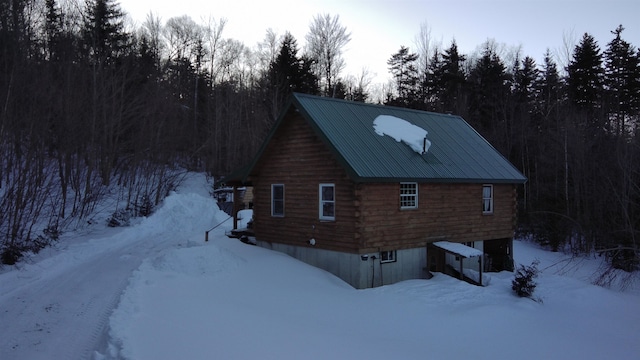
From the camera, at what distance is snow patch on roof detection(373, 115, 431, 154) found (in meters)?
18.2

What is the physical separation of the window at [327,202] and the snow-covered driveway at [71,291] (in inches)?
261

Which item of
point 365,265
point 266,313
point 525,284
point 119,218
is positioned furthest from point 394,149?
point 119,218

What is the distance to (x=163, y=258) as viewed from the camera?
49.1 ft

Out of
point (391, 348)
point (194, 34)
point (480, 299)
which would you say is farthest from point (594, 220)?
point (194, 34)

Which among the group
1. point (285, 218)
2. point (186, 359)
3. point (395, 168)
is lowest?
point (186, 359)

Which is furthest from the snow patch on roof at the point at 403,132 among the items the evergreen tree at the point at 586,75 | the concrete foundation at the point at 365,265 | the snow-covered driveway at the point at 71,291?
the evergreen tree at the point at 586,75

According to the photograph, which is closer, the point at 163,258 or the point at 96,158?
the point at 163,258

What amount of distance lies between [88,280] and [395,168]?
34.0ft

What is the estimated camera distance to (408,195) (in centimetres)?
1675

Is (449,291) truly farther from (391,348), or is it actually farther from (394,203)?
(391,348)

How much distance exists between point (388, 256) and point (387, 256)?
0.17 feet

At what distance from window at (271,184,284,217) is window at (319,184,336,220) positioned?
2.45 metres

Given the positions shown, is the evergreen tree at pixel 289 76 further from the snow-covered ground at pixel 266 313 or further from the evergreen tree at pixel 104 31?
the snow-covered ground at pixel 266 313

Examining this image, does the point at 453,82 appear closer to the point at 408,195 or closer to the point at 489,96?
the point at 489,96
